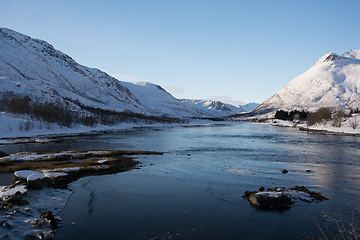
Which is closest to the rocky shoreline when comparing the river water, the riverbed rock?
the riverbed rock

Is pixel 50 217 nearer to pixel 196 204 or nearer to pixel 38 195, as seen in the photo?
pixel 38 195

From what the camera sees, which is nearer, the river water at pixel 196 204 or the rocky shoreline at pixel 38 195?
the rocky shoreline at pixel 38 195

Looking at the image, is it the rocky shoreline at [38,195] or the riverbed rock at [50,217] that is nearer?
the rocky shoreline at [38,195]

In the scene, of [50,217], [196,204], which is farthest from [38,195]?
[196,204]

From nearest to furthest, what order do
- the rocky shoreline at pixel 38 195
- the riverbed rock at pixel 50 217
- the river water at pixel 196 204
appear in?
the rocky shoreline at pixel 38 195 < the river water at pixel 196 204 < the riverbed rock at pixel 50 217

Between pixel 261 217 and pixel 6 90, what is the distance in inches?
4447

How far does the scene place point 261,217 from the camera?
1196 centimetres

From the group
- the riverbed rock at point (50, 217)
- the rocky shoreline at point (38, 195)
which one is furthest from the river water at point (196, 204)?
the rocky shoreline at point (38, 195)

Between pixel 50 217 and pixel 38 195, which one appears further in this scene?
pixel 38 195

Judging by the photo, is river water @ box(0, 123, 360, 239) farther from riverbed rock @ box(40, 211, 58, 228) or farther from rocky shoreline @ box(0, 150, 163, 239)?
rocky shoreline @ box(0, 150, 163, 239)

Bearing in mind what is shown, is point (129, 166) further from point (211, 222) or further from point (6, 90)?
point (6, 90)

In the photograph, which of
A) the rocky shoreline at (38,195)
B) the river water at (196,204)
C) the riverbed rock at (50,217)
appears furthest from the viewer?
the riverbed rock at (50,217)

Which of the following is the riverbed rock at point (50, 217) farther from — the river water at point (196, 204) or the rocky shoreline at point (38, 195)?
the river water at point (196, 204)

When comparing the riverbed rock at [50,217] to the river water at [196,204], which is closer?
the river water at [196,204]
